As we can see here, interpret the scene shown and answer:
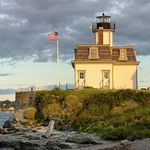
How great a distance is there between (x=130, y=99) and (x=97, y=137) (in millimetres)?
13390

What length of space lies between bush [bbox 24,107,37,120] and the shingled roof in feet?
36.1

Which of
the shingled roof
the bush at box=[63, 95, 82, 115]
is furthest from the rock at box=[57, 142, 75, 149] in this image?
the shingled roof

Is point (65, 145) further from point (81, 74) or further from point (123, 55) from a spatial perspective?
point (123, 55)

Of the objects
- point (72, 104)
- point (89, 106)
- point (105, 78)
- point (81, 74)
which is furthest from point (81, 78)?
point (89, 106)

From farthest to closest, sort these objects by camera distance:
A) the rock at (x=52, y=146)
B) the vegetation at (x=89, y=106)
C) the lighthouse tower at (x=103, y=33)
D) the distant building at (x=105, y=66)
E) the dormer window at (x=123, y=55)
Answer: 1. the lighthouse tower at (x=103, y=33)
2. the dormer window at (x=123, y=55)
3. the distant building at (x=105, y=66)
4. the vegetation at (x=89, y=106)
5. the rock at (x=52, y=146)

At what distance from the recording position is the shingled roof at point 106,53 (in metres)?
55.3

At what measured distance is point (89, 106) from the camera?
140 ft

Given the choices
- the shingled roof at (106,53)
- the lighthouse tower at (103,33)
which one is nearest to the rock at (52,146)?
the shingled roof at (106,53)

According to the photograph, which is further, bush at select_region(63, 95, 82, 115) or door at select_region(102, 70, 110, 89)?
door at select_region(102, 70, 110, 89)

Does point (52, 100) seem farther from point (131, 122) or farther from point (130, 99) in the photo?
point (131, 122)

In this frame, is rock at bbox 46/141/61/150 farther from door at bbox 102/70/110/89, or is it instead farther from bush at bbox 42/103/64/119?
door at bbox 102/70/110/89

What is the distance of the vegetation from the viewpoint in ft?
127

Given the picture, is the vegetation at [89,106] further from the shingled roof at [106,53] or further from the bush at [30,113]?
the shingled roof at [106,53]

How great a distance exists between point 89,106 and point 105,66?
12885 mm
